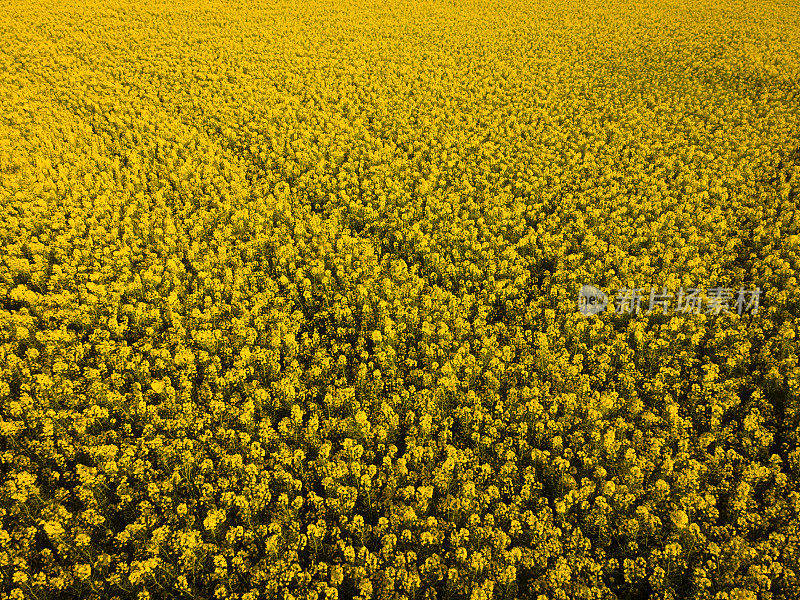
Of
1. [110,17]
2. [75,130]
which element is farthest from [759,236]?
[110,17]

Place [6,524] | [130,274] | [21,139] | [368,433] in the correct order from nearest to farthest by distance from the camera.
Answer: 1. [6,524]
2. [368,433]
3. [130,274]
4. [21,139]

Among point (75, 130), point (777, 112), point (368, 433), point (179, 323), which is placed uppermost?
point (777, 112)

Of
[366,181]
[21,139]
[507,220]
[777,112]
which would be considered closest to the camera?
[507,220]

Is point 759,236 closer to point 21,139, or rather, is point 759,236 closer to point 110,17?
point 21,139

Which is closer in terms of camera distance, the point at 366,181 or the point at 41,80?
the point at 366,181

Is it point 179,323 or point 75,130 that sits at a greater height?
point 75,130

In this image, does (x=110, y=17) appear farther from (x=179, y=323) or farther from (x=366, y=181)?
(x=179, y=323)
